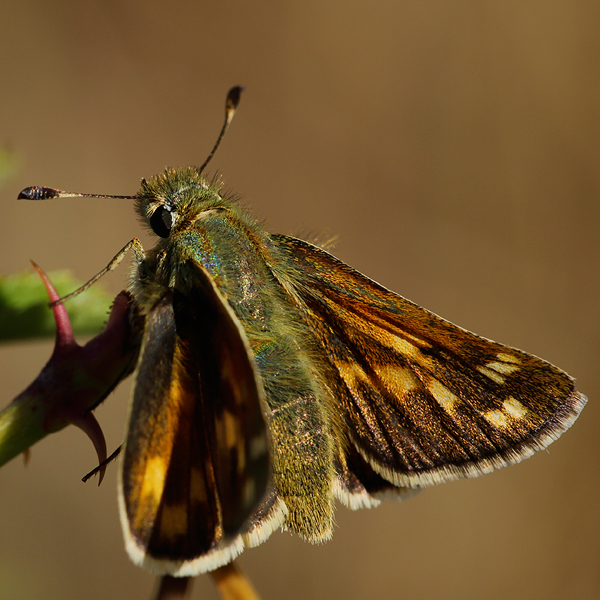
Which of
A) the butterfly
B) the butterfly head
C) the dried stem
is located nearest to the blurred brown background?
the butterfly head

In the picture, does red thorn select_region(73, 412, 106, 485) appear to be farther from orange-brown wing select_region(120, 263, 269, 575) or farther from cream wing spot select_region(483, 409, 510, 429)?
cream wing spot select_region(483, 409, 510, 429)

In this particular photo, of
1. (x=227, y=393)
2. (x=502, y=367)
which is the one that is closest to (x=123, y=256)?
(x=227, y=393)

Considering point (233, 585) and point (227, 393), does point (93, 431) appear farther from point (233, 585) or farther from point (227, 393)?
point (233, 585)

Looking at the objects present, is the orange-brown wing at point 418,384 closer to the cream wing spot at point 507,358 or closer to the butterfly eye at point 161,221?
the cream wing spot at point 507,358

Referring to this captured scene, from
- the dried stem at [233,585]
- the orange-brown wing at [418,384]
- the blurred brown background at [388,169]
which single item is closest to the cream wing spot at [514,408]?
the orange-brown wing at [418,384]

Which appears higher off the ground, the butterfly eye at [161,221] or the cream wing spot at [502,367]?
the butterfly eye at [161,221]

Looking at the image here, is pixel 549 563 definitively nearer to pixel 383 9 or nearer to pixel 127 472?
pixel 127 472
